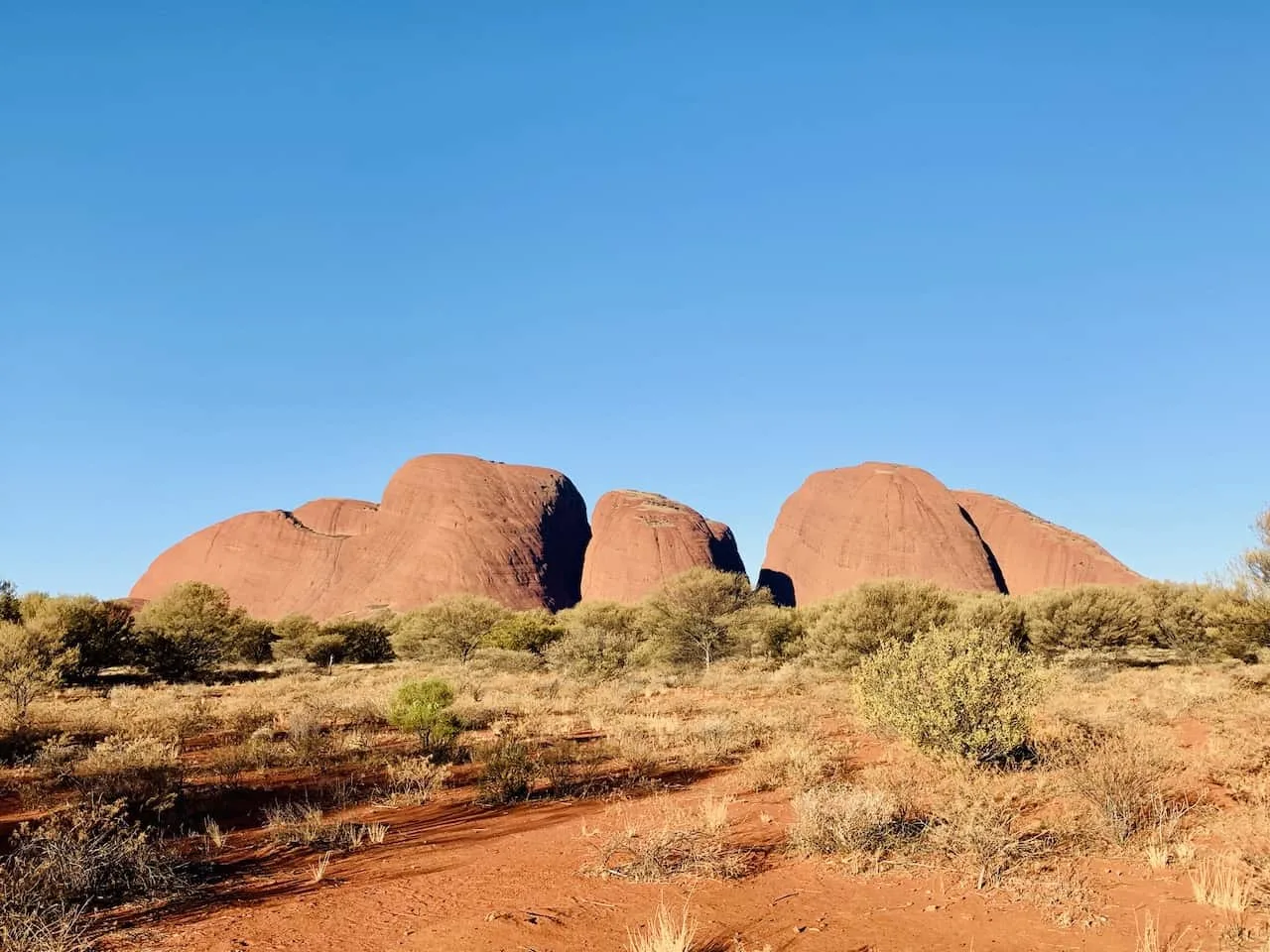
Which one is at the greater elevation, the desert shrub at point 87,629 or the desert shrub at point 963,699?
the desert shrub at point 87,629

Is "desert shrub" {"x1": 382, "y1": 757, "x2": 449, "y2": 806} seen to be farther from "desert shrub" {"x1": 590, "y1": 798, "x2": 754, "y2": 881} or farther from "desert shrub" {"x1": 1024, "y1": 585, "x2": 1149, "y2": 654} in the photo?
"desert shrub" {"x1": 1024, "y1": 585, "x2": 1149, "y2": 654}

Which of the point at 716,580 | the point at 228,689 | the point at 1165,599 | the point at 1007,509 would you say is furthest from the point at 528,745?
the point at 1007,509

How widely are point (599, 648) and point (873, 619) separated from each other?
1067 centimetres

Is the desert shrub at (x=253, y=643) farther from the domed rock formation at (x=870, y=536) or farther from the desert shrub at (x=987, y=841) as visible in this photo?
the domed rock formation at (x=870, y=536)

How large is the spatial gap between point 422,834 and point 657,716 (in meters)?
8.08

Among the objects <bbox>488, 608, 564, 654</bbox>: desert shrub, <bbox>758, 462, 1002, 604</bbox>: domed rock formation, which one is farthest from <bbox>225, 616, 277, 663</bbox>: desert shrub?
<bbox>758, 462, 1002, 604</bbox>: domed rock formation

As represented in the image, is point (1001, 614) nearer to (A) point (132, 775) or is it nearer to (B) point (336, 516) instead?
(A) point (132, 775)

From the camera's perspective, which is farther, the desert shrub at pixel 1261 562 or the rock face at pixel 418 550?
the rock face at pixel 418 550

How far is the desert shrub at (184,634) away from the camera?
26562 mm

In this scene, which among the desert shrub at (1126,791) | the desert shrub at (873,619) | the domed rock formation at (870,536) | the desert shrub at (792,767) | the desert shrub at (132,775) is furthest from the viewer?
the domed rock formation at (870,536)

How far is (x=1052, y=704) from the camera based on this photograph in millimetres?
14023

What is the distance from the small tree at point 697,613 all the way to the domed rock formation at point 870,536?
36905 mm

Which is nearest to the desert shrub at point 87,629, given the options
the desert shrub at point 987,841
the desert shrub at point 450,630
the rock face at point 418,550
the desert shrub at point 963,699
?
the desert shrub at point 450,630

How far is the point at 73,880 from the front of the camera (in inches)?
200
